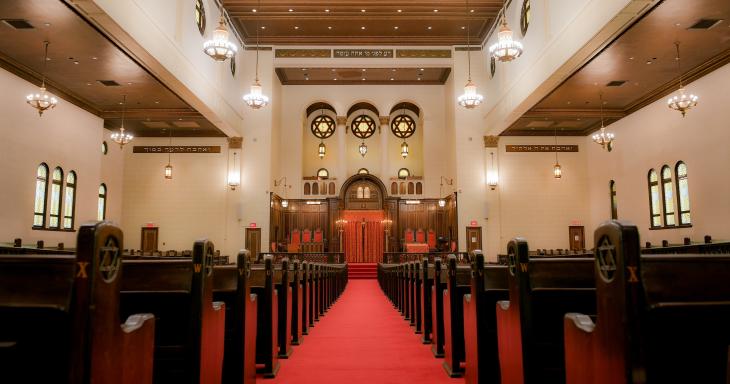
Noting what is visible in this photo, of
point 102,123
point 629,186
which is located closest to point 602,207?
point 629,186

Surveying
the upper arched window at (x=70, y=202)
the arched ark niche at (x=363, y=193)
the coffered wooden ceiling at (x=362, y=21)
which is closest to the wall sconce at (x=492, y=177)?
the arched ark niche at (x=363, y=193)

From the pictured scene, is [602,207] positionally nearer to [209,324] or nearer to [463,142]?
[463,142]

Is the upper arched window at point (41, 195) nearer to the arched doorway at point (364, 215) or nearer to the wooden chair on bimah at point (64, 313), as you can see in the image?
the arched doorway at point (364, 215)

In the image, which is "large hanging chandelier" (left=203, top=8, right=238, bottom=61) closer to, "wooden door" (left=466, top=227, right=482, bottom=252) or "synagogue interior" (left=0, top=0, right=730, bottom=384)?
"synagogue interior" (left=0, top=0, right=730, bottom=384)

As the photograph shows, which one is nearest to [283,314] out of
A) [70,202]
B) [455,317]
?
[455,317]

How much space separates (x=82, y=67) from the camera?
14391 mm

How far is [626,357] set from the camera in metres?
1.64

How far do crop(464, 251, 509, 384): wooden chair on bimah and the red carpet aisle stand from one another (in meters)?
0.73

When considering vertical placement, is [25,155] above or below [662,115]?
below

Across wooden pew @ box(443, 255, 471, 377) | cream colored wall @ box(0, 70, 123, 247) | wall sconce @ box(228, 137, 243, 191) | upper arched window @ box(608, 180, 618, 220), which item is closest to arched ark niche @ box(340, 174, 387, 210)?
wall sconce @ box(228, 137, 243, 191)

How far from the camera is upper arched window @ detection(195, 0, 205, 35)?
55.1 feet

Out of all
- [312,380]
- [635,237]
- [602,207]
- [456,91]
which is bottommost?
[312,380]

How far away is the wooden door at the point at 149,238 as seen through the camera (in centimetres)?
2239

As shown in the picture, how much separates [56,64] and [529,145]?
18328 millimetres
